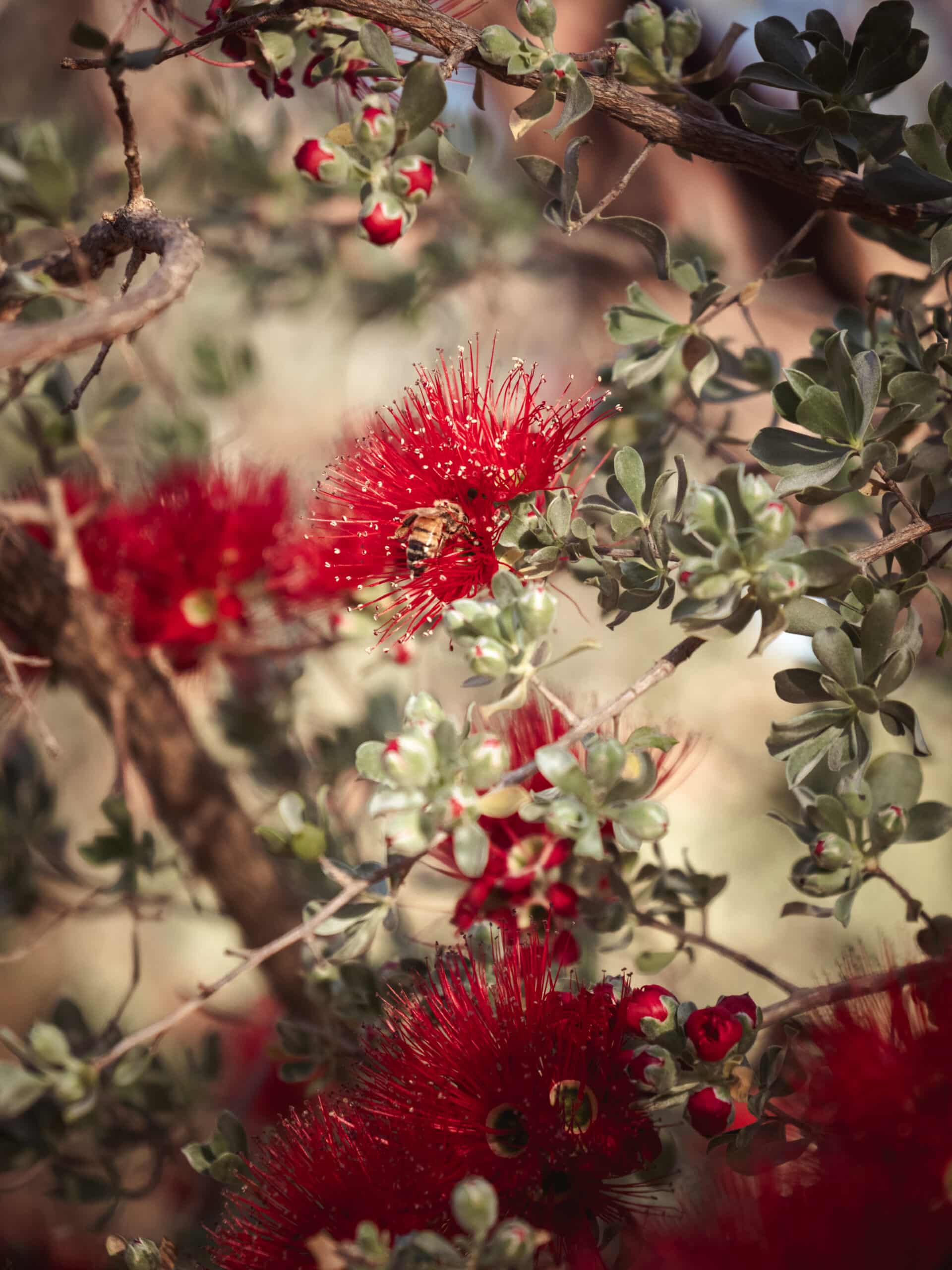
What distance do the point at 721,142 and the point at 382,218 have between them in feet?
0.70

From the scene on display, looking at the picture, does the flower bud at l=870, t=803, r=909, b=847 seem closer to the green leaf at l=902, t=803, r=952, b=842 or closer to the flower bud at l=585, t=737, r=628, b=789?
the green leaf at l=902, t=803, r=952, b=842

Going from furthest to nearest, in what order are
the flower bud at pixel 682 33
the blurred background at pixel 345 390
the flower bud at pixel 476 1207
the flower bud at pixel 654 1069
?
the blurred background at pixel 345 390, the flower bud at pixel 682 33, the flower bud at pixel 654 1069, the flower bud at pixel 476 1207

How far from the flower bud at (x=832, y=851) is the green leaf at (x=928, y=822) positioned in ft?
0.13

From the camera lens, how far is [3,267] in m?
0.48

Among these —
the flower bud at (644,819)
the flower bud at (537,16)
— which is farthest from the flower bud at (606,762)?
the flower bud at (537,16)

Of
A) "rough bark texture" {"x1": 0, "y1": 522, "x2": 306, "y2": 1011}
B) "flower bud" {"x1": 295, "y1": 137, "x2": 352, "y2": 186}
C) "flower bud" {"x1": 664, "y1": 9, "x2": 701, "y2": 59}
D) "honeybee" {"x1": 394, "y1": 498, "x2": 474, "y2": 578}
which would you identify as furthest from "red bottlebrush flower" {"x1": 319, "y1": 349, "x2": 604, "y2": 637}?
"rough bark texture" {"x1": 0, "y1": 522, "x2": 306, "y2": 1011}

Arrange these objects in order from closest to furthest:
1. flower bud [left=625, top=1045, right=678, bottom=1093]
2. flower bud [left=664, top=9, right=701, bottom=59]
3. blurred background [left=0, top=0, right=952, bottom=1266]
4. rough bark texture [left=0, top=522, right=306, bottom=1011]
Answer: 1. flower bud [left=625, top=1045, right=678, bottom=1093]
2. flower bud [left=664, top=9, right=701, bottom=59]
3. rough bark texture [left=0, top=522, right=306, bottom=1011]
4. blurred background [left=0, top=0, right=952, bottom=1266]

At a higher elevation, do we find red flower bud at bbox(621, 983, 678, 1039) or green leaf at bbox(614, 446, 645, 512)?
green leaf at bbox(614, 446, 645, 512)

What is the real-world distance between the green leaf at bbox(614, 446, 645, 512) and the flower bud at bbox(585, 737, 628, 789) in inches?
5.6

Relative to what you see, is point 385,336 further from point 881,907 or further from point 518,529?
point 518,529

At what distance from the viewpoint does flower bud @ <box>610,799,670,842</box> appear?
388 millimetres

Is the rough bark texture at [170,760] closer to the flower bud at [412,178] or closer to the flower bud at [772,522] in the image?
the flower bud at [412,178]

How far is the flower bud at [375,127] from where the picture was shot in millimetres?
464

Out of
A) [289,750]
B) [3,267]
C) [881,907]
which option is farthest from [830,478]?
[881,907]
